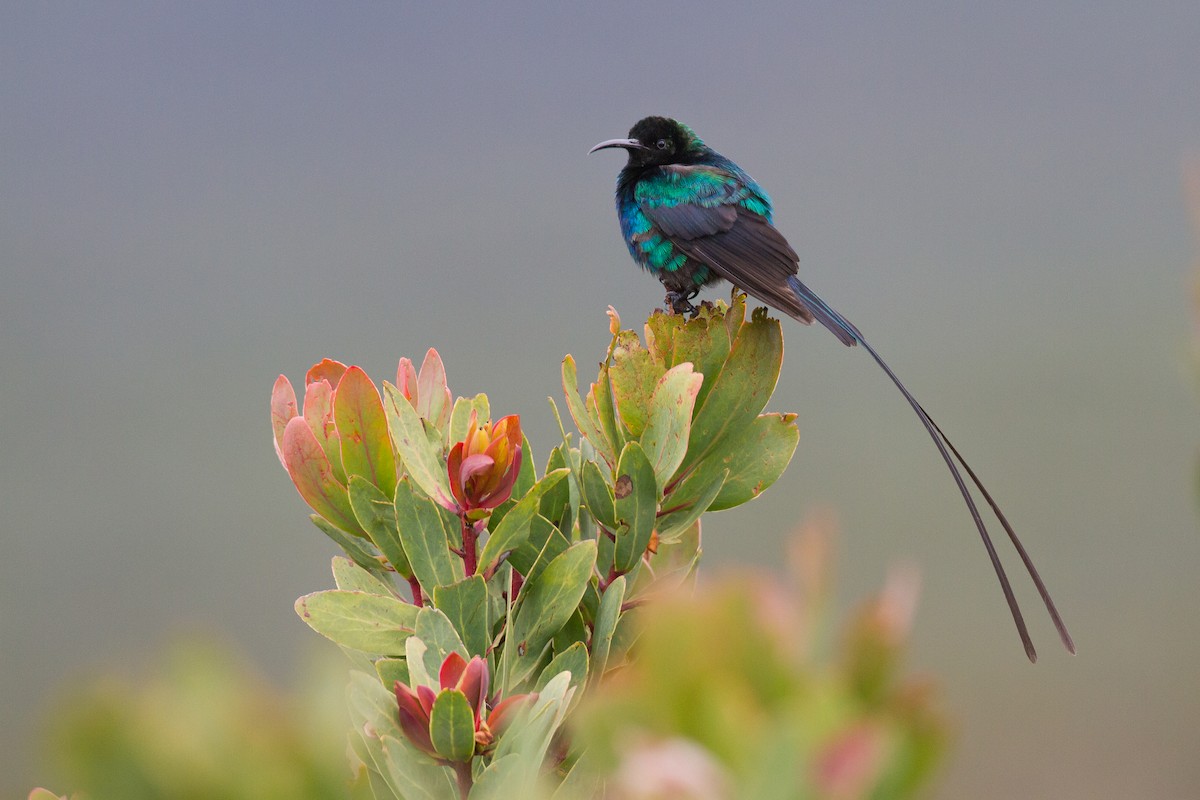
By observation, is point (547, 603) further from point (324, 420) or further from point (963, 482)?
point (963, 482)

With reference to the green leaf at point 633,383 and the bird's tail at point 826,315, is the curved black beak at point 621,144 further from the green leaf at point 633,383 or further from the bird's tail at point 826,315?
the green leaf at point 633,383

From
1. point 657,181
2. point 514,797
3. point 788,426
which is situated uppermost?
point 657,181

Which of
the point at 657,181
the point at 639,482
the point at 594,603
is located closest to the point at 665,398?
the point at 639,482

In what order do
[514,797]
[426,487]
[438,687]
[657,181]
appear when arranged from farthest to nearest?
[657,181] → [426,487] → [438,687] → [514,797]

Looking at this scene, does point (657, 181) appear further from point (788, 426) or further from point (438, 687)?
point (438, 687)

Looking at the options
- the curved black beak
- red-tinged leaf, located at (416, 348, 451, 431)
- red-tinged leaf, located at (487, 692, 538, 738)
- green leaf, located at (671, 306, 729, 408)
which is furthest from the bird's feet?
red-tinged leaf, located at (487, 692, 538, 738)

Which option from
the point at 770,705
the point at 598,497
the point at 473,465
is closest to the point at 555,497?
the point at 598,497
